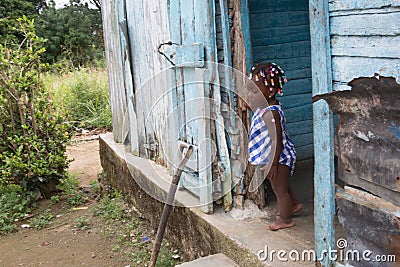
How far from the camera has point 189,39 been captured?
4.01 metres

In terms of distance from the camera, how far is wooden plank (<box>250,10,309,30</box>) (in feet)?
15.9

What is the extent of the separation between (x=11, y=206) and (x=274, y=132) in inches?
158

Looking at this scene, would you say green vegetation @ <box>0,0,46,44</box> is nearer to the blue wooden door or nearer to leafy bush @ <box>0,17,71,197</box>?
leafy bush @ <box>0,17,71,197</box>

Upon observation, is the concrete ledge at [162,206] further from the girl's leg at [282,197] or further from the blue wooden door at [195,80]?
the girl's leg at [282,197]

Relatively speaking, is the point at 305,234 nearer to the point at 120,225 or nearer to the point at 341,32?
the point at 341,32

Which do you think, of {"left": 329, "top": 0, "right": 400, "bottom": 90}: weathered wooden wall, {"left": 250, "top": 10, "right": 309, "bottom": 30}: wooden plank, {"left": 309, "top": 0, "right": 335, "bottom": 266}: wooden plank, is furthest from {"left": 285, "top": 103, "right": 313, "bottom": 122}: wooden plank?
{"left": 329, "top": 0, "right": 400, "bottom": 90}: weathered wooden wall

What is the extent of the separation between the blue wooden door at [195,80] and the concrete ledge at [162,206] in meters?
0.20

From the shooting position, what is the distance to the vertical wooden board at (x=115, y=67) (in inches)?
241

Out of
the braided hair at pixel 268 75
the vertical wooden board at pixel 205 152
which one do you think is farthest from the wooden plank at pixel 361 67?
the vertical wooden board at pixel 205 152

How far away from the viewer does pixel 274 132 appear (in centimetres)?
345

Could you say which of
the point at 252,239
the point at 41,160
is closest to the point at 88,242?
the point at 41,160

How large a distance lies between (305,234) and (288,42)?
7.55 feet

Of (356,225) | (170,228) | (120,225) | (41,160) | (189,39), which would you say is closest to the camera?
(356,225)

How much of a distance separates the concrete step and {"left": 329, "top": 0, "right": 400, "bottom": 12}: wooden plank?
6.20ft
